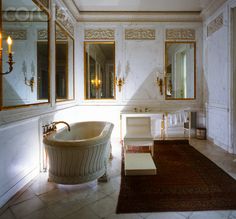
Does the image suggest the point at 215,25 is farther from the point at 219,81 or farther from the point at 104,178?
the point at 104,178

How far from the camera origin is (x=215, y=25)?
169 inches

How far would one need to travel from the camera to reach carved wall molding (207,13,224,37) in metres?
4.05

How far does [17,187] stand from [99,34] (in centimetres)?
391

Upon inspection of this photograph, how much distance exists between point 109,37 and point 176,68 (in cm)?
181

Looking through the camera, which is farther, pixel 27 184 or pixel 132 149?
pixel 132 149

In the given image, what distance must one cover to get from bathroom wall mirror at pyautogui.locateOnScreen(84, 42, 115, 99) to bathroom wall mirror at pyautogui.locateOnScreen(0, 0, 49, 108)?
190 cm

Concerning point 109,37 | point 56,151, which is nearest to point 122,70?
point 109,37

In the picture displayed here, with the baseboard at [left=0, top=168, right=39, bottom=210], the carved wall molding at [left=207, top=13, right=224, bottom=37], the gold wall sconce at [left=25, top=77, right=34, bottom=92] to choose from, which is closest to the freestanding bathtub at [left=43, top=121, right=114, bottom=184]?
the baseboard at [left=0, top=168, right=39, bottom=210]

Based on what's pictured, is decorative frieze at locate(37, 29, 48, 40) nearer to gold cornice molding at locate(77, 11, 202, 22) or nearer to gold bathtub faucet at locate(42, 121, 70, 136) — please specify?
gold bathtub faucet at locate(42, 121, 70, 136)

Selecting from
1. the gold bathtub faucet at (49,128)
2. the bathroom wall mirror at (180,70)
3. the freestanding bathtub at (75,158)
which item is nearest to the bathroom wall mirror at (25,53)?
the gold bathtub faucet at (49,128)

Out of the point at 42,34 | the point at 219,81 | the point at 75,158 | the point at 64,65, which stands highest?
the point at 42,34

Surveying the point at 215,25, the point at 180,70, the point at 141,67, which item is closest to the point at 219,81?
the point at 180,70

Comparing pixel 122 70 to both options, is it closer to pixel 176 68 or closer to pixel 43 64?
pixel 176 68

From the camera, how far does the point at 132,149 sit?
4.11 metres
